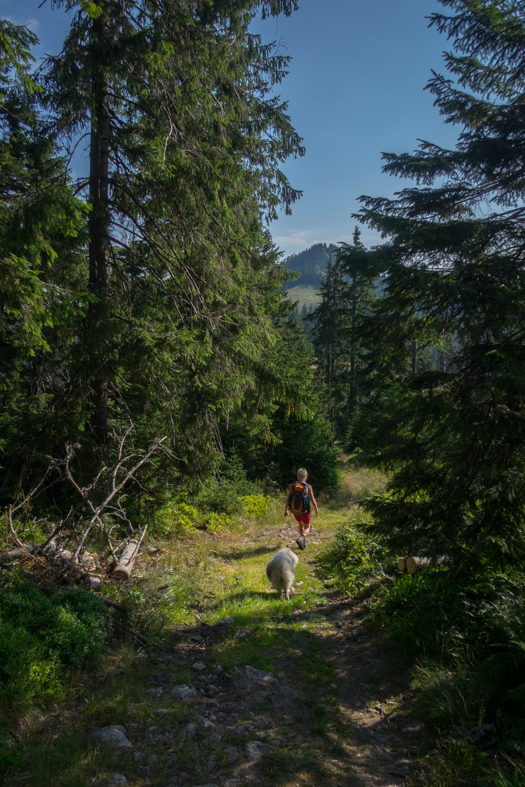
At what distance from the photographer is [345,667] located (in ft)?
16.0

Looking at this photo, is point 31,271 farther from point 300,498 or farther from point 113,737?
point 300,498

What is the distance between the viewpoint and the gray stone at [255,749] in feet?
10.7

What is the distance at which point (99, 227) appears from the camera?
749 centimetres

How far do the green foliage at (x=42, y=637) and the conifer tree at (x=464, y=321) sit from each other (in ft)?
11.8

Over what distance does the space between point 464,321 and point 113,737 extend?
5789mm

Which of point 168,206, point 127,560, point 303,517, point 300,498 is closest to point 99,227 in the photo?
point 168,206

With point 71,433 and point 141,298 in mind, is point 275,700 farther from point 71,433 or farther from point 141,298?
point 141,298

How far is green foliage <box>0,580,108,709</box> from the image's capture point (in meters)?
3.41

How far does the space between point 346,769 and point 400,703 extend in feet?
3.72

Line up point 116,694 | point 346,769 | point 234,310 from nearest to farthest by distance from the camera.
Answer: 1. point 346,769
2. point 116,694
3. point 234,310

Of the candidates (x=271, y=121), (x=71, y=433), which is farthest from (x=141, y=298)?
(x=271, y=121)

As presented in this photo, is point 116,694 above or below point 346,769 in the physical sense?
above

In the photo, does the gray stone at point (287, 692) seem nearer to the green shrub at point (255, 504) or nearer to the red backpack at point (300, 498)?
the red backpack at point (300, 498)

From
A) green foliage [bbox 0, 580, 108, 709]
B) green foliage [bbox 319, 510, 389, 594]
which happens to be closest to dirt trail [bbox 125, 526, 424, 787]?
green foliage [bbox 0, 580, 108, 709]
